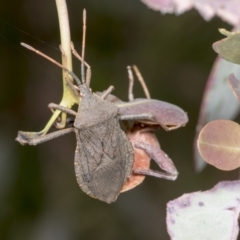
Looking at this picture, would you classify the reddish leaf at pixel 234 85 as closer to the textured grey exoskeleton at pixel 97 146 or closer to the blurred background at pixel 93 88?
the textured grey exoskeleton at pixel 97 146

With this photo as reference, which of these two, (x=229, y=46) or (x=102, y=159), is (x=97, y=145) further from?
(x=229, y=46)

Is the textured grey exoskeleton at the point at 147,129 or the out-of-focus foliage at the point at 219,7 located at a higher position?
the out-of-focus foliage at the point at 219,7

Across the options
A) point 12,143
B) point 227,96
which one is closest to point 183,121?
point 227,96

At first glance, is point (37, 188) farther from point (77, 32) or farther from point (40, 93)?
point (77, 32)

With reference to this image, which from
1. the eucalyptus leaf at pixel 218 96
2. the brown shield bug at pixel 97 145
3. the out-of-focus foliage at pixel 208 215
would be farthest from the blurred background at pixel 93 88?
the out-of-focus foliage at pixel 208 215

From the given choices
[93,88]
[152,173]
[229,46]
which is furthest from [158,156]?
[93,88]

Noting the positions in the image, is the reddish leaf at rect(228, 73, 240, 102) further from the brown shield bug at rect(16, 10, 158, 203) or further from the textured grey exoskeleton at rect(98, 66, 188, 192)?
the brown shield bug at rect(16, 10, 158, 203)
